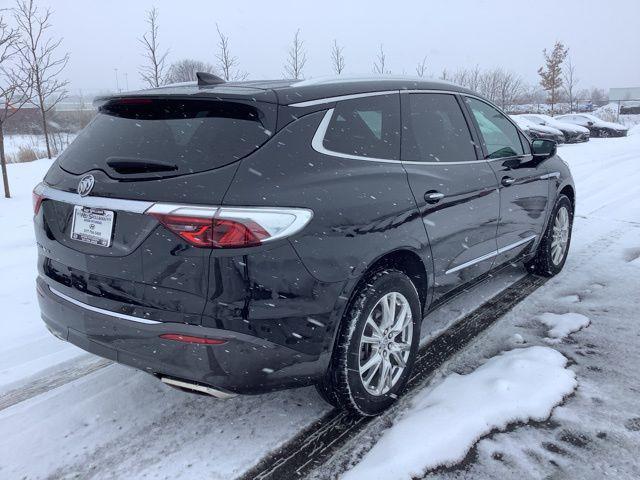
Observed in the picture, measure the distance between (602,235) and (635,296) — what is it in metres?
2.18

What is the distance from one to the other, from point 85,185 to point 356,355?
1493 mm

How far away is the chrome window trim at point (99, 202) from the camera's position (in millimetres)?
2158

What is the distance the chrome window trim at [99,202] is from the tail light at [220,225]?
10cm

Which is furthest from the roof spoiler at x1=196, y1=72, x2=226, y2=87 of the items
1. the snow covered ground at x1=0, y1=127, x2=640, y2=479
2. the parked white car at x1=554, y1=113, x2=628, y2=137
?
Result: the parked white car at x1=554, y1=113, x2=628, y2=137

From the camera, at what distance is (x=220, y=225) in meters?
2.06

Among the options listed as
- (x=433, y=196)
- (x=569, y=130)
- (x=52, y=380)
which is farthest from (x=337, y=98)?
(x=569, y=130)

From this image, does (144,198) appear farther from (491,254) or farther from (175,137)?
(491,254)

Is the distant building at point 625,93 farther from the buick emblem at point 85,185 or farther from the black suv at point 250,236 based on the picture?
the buick emblem at point 85,185

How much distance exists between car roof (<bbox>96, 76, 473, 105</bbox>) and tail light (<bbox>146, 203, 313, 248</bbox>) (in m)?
0.60

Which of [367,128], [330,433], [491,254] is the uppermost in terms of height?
[367,128]

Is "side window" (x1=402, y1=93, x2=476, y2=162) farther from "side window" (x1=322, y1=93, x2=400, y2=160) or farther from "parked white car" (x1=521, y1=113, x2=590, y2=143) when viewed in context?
"parked white car" (x1=521, y1=113, x2=590, y2=143)

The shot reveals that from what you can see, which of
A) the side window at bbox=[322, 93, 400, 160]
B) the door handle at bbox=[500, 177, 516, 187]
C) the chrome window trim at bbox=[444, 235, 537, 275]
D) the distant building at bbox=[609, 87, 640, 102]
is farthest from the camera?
the distant building at bbox=[609, 87, 640, 102]

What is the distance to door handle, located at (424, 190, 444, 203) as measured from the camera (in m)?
2.92

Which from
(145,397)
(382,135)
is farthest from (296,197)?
(145,397)
